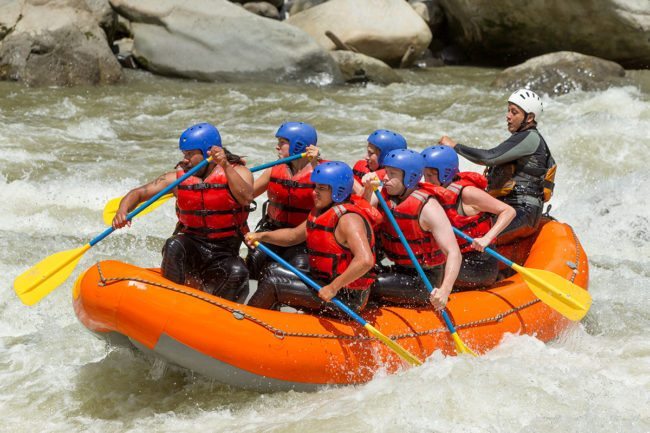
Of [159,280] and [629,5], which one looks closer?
[159,280]

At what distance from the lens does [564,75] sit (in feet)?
38.4

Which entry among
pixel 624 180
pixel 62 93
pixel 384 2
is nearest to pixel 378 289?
pixel 624 180

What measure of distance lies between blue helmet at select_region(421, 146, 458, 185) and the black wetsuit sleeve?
0.64 m

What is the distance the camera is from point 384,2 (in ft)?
45.0

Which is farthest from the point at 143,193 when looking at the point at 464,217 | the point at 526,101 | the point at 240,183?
the point at 526,101

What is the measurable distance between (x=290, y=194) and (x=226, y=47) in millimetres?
7556

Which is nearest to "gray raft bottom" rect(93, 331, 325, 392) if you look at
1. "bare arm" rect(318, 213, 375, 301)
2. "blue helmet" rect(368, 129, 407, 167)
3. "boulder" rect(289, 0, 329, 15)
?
"bare arm" rect(318, 213, 375, 301)

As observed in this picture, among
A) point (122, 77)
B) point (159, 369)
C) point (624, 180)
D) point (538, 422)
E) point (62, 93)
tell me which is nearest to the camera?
point (538, 422)

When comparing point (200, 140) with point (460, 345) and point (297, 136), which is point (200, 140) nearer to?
point (297, 136)

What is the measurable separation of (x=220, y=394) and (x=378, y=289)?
99 cm

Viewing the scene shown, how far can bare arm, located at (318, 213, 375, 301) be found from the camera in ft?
14.0

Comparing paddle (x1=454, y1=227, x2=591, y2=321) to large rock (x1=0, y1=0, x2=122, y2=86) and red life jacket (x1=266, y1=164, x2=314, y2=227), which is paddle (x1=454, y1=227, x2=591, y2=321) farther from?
large rock (x1=0, y1=0, x2=122, y2=86)

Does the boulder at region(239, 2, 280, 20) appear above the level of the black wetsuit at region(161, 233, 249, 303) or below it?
below

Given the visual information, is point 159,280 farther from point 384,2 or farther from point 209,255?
point 384,2
